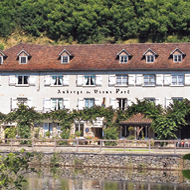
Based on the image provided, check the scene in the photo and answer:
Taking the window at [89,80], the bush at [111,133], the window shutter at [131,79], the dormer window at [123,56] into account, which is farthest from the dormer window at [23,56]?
the bush at [111,133]

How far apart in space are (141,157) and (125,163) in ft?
3.71

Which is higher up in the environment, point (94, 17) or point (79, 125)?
point (94, 17)

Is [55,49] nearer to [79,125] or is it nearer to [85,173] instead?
[79,125]

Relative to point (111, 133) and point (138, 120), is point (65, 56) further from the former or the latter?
point (138, 120)

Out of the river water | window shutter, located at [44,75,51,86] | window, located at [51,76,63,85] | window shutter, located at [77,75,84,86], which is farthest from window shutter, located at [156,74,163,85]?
the river water

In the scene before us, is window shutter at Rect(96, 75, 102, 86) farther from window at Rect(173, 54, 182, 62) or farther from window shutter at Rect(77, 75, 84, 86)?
window at Rect(173, 54, 182, 62)

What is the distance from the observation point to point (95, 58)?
4659 cm

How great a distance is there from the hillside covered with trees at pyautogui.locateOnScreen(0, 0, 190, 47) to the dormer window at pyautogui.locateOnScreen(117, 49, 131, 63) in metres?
39.1

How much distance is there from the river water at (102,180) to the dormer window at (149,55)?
1408 cm

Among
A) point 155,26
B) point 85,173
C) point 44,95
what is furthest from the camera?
point 155,26

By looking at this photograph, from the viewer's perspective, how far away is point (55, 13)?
299 feet

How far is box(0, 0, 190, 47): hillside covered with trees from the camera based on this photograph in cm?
8662

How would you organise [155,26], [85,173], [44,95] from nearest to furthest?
[85,173] < [44,95] < [155,26]

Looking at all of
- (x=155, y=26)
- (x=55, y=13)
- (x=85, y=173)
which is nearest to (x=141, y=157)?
(x=85, y=173)
